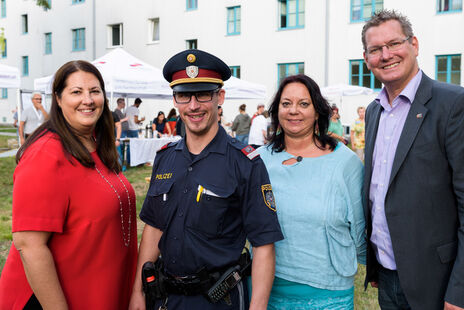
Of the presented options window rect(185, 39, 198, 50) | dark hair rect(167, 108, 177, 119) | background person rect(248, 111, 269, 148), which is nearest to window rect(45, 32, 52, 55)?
window rect(185, 39, 198, 50)

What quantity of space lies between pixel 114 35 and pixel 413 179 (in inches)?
986

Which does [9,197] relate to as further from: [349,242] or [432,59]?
[432,59]

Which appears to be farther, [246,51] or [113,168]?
[246,51]

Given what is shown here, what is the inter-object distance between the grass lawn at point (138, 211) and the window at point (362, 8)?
11.8m

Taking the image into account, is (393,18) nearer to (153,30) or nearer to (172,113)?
(172,113)

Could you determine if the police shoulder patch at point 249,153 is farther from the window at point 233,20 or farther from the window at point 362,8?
the window at point 233,20

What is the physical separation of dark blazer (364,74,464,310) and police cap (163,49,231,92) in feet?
3.33

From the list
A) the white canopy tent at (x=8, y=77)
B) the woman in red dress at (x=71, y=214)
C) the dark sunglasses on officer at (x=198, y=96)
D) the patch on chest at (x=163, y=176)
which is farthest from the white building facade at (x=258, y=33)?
the woman in red dress at (x=71, y=214)

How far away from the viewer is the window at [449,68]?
16391mm

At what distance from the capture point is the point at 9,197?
7.55 metres

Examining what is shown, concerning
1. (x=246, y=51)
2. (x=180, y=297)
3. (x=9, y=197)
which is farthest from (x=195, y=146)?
(x=246, y=51)

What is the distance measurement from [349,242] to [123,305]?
51.8 inches

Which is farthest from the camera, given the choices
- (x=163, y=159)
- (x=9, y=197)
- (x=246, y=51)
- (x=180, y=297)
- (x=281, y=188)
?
(x=246, y=51)

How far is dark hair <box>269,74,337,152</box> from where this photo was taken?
2.54 m
